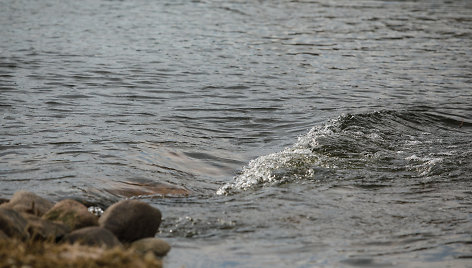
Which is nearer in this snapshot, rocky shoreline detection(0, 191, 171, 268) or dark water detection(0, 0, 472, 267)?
rocky shoreline detection(0, 191, 171, 268)

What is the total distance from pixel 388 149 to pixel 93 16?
50.5 feet

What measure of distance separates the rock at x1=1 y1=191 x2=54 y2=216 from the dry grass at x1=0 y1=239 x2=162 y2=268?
2.80ft

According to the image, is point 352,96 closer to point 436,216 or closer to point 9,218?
point 436,216

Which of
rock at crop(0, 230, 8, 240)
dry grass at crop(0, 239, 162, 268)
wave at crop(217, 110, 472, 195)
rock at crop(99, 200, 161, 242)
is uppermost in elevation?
rock at crop(0, 230, 8, 240)

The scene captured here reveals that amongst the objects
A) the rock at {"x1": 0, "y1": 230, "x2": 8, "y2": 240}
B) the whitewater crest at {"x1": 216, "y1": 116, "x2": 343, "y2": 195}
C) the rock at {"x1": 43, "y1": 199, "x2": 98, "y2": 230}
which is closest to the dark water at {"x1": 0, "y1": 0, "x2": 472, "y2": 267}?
the whitewater crest at {"x1": 216, "y1": 116, "x2": 343, "y2": 195}

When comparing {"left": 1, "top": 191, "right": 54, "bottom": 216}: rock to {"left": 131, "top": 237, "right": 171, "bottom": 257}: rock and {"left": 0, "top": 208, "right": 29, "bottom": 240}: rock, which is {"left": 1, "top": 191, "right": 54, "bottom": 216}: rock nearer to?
{"left": 0, "top": 208, "right": 29, "bottom": 240}: rock

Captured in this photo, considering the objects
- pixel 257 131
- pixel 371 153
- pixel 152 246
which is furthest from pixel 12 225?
pixel 257 131

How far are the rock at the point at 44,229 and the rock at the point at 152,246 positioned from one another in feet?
1.87

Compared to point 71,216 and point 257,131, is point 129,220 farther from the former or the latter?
point 257,131

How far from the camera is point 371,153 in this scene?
918 cm

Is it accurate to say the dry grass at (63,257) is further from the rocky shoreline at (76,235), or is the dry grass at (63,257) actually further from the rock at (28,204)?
the rock at (28,204)

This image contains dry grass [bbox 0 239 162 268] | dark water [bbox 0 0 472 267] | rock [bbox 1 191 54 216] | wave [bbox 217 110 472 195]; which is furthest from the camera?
wave [bbox 217 110 472 195]

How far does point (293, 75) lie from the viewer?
594 inches

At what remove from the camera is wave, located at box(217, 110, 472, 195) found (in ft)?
26.7
